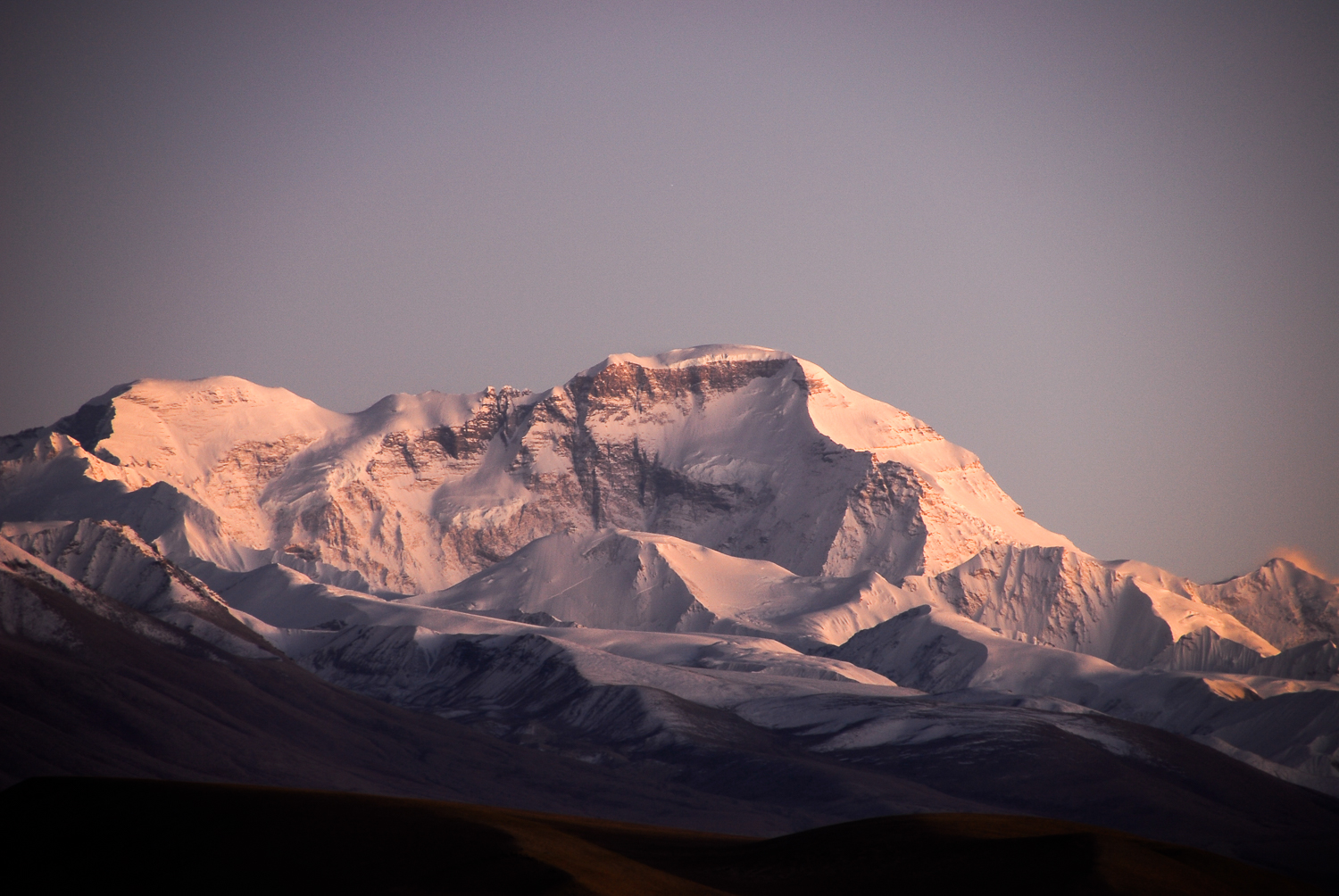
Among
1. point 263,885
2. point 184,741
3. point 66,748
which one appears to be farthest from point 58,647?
point 263,885

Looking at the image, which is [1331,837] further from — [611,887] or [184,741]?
[611,887]

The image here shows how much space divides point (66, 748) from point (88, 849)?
99.7 metres

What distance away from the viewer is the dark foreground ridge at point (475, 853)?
64.6m

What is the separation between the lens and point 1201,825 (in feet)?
620

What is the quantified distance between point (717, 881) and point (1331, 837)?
12499 centimetres

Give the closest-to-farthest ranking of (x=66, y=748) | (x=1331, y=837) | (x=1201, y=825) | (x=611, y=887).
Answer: (x=611, y=887)
(x=66, y=748)
(x=1331, y=837)
(x=1201, y=825)

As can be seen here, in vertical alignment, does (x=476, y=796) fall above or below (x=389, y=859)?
below

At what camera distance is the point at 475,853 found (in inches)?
2581

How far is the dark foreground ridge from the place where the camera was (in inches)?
2542

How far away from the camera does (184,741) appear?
186 metres

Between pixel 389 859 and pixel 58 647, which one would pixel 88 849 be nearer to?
pixel 389 859

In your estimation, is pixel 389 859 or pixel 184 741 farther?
pixel 184 741

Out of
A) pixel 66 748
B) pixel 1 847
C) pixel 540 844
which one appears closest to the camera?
pixel 540 844

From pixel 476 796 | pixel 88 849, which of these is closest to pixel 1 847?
pixel 88 849
